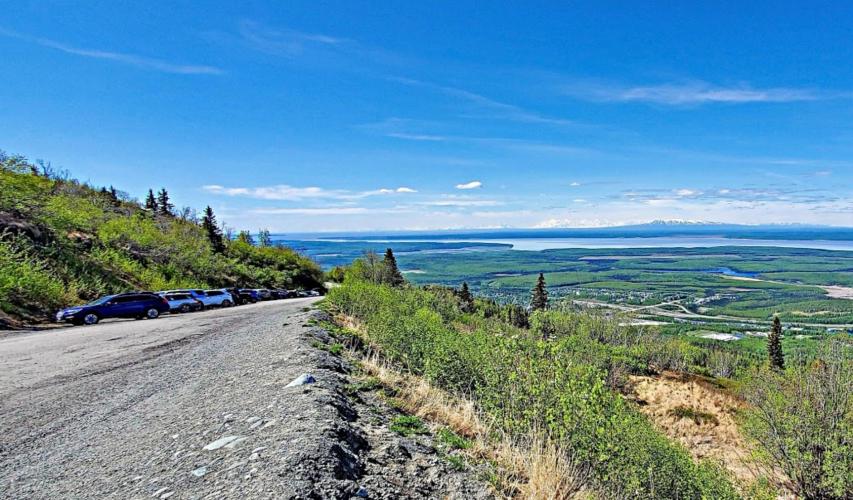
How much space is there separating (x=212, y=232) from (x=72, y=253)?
38.2 metres

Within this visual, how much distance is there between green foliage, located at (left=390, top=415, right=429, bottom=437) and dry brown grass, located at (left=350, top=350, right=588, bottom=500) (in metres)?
0.47

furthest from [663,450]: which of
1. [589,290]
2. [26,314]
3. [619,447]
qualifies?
[589,290]

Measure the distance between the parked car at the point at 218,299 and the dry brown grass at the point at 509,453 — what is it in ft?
92.3

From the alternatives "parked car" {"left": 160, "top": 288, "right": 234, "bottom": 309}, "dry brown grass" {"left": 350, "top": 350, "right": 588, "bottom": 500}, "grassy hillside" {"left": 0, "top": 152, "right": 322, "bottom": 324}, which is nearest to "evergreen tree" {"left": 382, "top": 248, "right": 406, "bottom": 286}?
"grassy hillside" {"left": 0, "top": 152, "right": 322, "bottom": 324}

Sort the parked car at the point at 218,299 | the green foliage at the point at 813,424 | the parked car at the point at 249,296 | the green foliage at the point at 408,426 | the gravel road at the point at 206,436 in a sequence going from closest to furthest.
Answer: the gravel road at the point at 206,436 < the green foliage at the point at 408,426 < the green foliage at the point at 813,424 < the parked car at the point at 218,299 < the parked car at the point at 249,296

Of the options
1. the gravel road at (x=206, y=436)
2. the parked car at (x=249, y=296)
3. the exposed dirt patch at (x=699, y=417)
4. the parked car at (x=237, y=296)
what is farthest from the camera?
the parked car at (x=249, y=296)

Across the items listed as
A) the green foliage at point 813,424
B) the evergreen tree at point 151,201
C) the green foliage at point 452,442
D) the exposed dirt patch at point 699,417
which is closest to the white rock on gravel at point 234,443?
the green foliage at point 452,442

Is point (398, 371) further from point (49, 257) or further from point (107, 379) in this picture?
point (49, 257)

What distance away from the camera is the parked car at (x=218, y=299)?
104ft

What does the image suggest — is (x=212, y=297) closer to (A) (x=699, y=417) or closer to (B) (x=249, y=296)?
(B) (x=249, y=296)

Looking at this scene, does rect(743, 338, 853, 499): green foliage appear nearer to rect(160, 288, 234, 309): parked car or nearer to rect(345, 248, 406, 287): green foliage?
rect(160, 288, 234, 309): parked car

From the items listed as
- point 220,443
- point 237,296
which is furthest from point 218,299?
point 220,443

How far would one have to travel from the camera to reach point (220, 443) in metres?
4.63

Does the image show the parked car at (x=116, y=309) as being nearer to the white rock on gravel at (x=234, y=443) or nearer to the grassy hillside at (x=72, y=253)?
the grassy hillside at (x=72, y=253)
